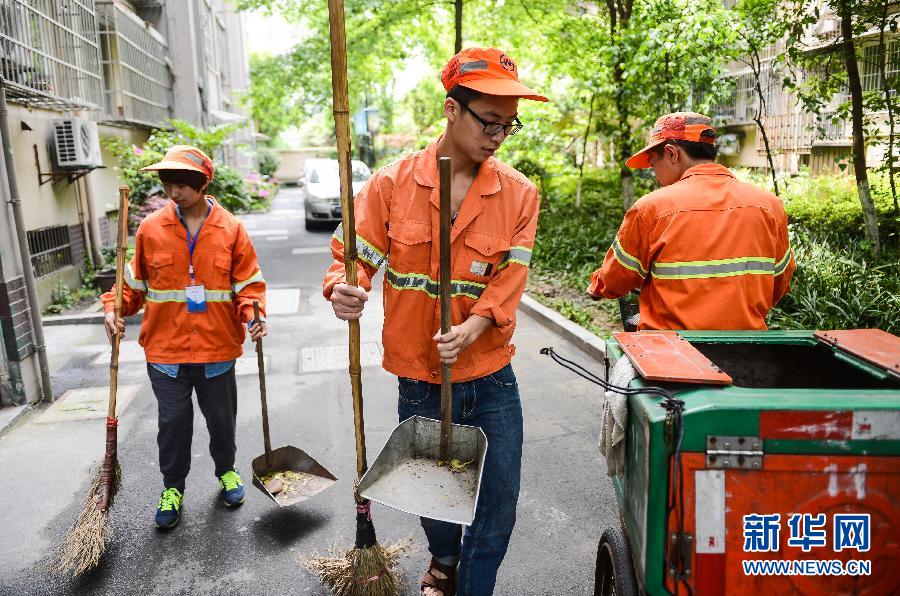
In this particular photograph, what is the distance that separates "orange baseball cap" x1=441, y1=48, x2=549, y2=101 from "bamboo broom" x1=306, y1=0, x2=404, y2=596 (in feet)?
1.24

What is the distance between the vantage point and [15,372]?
5258 millimetres

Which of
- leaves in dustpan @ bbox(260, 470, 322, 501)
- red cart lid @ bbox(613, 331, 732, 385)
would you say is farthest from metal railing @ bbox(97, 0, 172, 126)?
red cart lid @ bbox(613, 331, 732, 385)

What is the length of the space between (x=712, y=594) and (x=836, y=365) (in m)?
1.05

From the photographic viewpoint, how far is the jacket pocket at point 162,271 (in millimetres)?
3508

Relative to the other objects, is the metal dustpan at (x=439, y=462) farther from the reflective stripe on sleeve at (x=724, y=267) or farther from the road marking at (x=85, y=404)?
the road marking at (x=85, y=404)

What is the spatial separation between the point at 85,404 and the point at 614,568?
15.7 feet

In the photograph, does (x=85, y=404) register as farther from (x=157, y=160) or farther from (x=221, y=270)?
(x=157, y=160)

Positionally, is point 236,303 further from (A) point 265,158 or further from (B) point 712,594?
(A) point 265,158

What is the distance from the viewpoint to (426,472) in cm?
249

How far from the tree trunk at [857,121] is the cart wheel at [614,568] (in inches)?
220

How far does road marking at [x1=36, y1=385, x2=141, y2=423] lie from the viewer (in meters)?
5.24

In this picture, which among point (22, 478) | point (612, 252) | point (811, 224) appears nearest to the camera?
point (612, 252)

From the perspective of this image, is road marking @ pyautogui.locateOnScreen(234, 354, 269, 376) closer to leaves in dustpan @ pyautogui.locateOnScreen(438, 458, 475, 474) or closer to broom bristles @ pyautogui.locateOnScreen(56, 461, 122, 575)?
broom bristles @ pyautogui.locateOnScreen(56, 461, 122, 575)

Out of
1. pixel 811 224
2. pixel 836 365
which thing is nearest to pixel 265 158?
pixel 811 224
